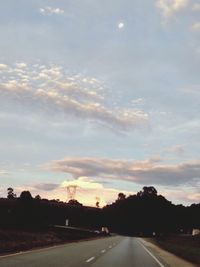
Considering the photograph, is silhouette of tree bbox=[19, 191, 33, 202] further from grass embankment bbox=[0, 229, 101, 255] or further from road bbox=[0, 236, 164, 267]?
road bbox=[0, 236, 164, 267]

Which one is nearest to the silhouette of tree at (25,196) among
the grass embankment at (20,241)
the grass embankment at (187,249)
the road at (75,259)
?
the grass embankment at (187,249)

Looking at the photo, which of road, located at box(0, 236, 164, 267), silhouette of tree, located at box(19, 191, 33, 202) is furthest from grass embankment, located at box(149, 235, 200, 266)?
silhouette of tree, located at box(19, 191, 33, 202)

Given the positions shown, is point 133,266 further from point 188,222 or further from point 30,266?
point 188,222

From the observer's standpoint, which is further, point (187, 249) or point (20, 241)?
point (187, 249)

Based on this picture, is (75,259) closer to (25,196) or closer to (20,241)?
(20,241)

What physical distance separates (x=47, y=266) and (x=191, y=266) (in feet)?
27.1

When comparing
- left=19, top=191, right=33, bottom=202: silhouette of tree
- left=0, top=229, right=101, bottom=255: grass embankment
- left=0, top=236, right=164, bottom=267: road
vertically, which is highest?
left=19, top=191, right=33, bottom=202: silhouette of tree

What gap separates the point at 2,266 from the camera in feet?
66.2

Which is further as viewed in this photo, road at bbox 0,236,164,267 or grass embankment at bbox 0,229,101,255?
grass embankment at bbox 0,229,101,255

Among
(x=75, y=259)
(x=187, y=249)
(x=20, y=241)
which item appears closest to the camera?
(x=75, y=259)

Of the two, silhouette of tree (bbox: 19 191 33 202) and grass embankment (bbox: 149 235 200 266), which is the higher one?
silhouette of tree (bbox: 19 191 33 202)

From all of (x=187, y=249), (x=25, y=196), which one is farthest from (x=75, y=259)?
(x=25, y=196)

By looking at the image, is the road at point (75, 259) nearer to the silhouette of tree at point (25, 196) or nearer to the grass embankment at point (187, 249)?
the grass embankment at point (187, 249)

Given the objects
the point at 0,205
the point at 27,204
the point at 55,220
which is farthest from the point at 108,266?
the point at 55,220
